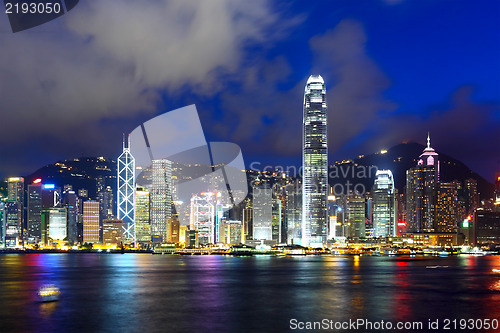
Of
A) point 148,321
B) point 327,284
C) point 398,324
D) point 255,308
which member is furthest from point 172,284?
point 398,324

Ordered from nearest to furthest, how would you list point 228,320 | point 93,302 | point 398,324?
point 398,324 < point 228,320 < point 93,302

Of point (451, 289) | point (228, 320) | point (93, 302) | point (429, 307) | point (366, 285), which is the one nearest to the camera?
point (228, 320)

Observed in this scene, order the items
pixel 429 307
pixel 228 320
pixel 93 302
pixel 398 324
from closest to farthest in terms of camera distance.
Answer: pixel 398 324 < pixel 228 320 < pixel 429 307 < pixel 93 302

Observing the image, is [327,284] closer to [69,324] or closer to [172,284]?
[172,284]

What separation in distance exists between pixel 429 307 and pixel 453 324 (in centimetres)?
905

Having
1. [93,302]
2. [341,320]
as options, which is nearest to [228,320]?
[341,320]

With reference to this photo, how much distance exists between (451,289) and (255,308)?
27340 mm

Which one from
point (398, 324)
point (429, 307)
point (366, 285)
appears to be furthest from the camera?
point (366, 285)

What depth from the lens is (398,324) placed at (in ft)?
144

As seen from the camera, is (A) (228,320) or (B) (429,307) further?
(B) (429,307)

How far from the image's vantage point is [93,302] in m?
57.1

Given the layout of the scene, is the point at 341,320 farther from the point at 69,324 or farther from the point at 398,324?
the point at 69,324

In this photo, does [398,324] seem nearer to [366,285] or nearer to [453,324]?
[453,324]

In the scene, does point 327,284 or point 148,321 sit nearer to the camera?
point 148,321
